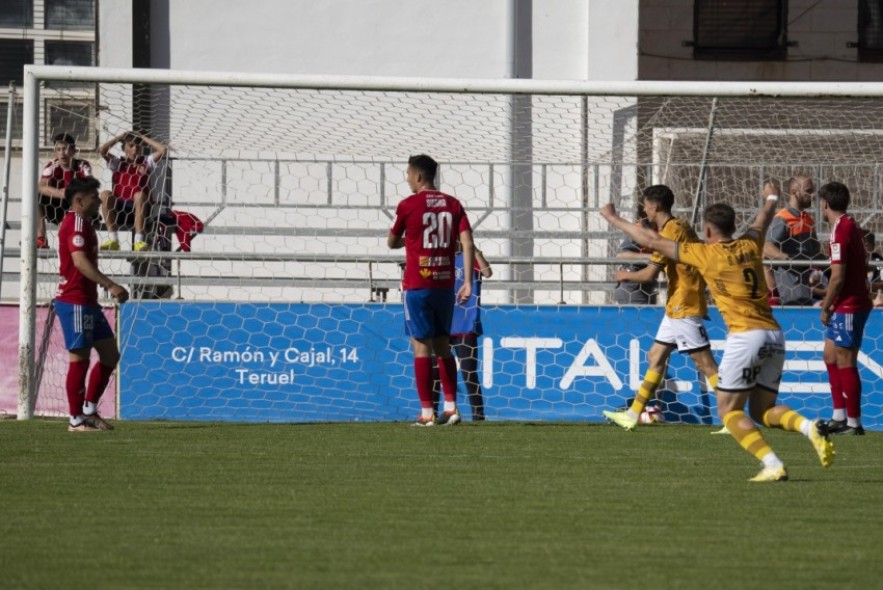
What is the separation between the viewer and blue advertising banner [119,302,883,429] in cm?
1200

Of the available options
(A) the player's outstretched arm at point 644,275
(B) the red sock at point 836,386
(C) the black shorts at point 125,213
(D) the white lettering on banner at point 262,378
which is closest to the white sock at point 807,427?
(A) the player's outstretched arm at point 644,275

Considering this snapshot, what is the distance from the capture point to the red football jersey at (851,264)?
415 inches

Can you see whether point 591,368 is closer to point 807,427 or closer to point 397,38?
point 807,427

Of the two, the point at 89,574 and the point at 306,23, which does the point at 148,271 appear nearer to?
the point at 306,23

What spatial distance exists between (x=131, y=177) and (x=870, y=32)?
39.5 feet

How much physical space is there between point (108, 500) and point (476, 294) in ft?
20.0

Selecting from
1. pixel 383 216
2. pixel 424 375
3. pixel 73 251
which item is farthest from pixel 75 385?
pixel 383 216

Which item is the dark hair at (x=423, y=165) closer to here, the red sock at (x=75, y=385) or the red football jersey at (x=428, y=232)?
the red football jersey at (x=428, y=232)

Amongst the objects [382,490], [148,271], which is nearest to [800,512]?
[382,490]

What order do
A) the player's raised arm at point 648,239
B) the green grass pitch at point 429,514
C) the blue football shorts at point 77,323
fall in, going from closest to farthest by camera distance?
the green grass pitch at point 429,514 < the player's raised arm at point 648,239 < the blue football shorts at point 77,323

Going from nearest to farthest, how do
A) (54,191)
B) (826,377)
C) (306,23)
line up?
(826,377) → (54,191) → (306,23)

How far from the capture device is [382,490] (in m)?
7.05

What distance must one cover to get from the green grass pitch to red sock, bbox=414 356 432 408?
111 centimetres

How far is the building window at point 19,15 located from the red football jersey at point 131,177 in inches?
247
